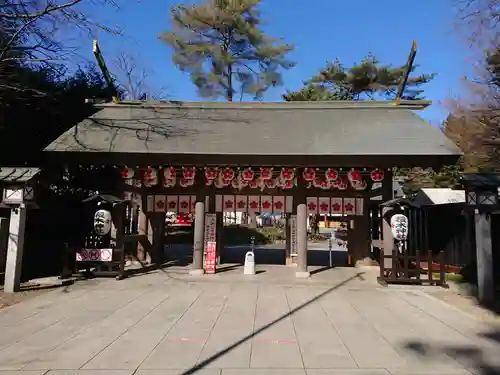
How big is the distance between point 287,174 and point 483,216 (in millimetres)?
5886

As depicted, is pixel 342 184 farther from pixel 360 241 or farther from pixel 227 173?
pixel 227 173

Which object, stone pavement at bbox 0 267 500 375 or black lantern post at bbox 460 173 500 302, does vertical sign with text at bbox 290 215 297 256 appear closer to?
stone pavement at bbox 0 267 500 375

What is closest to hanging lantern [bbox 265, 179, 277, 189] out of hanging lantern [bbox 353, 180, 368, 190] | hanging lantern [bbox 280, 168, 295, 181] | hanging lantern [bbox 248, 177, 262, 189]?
hanging lantern [bbox 248, 177, 262, 189]

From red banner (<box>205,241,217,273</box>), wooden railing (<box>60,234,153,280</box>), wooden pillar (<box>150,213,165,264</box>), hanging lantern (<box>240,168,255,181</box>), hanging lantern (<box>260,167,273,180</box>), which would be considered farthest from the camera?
wooden pillar (<box>150,213,165,264</box>)

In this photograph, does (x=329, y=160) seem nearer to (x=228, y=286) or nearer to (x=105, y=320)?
(x=228, y=286)

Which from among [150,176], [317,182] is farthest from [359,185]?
[150,176]

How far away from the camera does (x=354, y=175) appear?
12602mm

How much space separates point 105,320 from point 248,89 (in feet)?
76.5

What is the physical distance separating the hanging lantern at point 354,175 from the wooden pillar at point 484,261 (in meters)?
4.03

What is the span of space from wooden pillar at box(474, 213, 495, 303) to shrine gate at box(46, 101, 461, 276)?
252 cm

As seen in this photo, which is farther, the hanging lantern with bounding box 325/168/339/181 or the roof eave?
the roof eave

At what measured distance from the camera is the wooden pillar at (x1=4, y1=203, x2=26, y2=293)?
958 cm

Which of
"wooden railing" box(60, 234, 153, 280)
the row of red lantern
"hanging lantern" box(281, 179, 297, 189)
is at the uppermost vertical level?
the row of red lantern

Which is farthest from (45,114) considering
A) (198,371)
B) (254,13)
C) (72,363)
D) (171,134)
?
(254,13)
